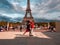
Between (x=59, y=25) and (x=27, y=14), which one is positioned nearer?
(x=59, y=25)

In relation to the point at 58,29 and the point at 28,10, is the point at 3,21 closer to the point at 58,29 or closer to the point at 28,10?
the point at 28,10

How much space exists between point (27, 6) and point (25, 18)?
3966 millimetres

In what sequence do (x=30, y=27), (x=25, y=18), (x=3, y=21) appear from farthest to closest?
1. (x=3, y=21)
2. (x=25, y=18)
3. (x=30, y=27)

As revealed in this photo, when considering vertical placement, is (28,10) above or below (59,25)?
above

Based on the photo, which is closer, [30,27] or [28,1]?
[30,27]

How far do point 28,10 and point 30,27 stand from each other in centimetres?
4331

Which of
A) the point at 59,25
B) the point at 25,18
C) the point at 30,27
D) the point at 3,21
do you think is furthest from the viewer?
the point at 3,21

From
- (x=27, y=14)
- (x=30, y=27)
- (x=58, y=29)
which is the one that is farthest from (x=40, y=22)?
(x=30, y=27)

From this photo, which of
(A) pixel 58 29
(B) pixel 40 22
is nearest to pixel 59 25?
(A) pixel 58 29

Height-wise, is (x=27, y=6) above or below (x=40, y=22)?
above

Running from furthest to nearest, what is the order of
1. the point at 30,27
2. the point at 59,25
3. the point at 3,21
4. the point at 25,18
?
the point at 3,21 < the point at 25,18 < the point at 59,25 < the point at 30,27

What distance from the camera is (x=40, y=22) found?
6606 cm

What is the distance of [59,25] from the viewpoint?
3012cm

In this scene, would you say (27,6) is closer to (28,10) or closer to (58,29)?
(28,10)
